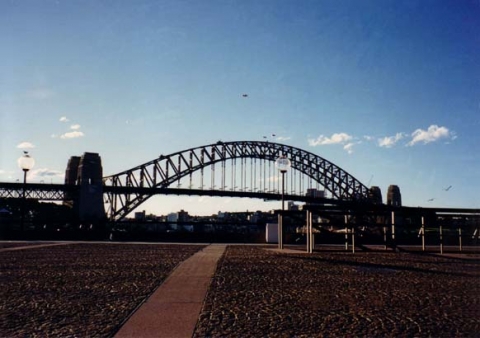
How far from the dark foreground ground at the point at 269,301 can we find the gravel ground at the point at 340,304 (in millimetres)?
11

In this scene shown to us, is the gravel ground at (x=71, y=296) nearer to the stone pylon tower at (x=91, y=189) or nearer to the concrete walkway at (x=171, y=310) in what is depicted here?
the concrete walkway at (x=171, y=310)

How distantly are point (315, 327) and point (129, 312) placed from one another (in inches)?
90.4

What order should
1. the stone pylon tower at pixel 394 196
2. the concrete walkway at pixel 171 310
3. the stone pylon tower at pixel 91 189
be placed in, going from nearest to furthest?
1. the concrete walkway at pixel 171 310
2. the stone pylon tower at pixel 91 189
3. the stone pylon tower at pixel 394 196

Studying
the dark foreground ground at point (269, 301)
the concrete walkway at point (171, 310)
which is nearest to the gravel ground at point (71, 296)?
the dark foreground ground at point (269, 301)

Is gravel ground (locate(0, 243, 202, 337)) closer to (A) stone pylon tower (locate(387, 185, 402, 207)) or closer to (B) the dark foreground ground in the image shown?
(B) the dark foreground ground

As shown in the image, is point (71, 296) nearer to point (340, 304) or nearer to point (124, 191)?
point (340, 304)

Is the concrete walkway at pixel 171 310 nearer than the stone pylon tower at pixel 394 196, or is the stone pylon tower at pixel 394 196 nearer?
the concrete walkway at pixel 171 310

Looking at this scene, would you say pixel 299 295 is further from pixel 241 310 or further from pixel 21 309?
pixel 21 309

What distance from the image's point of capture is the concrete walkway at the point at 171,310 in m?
4.48

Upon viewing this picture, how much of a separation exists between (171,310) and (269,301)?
4.57ft

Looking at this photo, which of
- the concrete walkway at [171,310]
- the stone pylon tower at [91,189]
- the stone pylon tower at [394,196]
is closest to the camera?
the concrete walkway at [171,310]

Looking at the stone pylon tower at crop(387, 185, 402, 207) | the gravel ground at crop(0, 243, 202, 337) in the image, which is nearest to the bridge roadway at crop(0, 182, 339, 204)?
the stone pylon tower at crop(387, 185, 402, 207)

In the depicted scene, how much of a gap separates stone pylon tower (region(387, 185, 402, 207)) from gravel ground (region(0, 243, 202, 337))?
376 feet

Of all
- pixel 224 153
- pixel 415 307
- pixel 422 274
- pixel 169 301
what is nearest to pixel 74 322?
pixel 169 301
